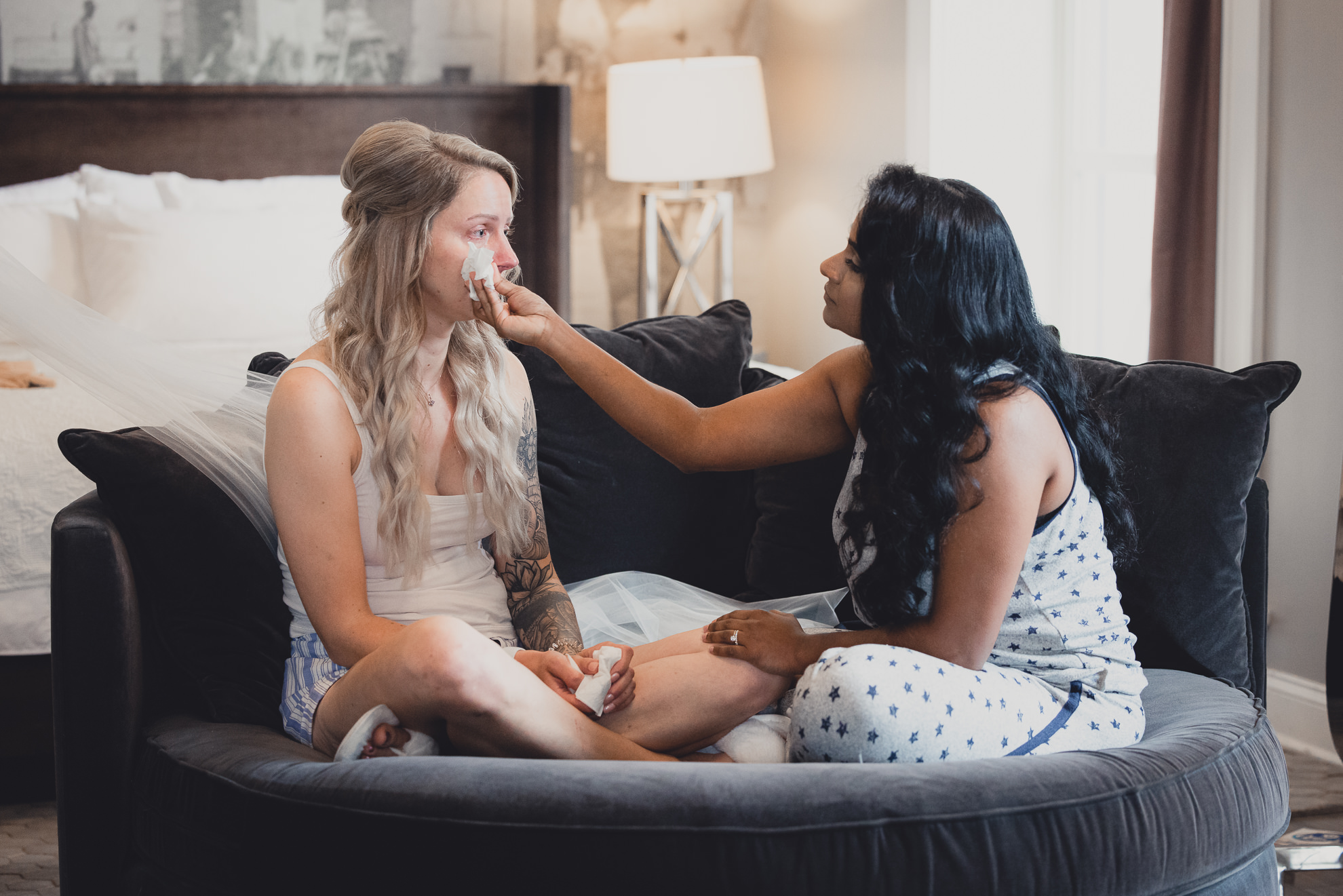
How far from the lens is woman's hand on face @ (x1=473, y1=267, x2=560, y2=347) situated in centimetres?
158

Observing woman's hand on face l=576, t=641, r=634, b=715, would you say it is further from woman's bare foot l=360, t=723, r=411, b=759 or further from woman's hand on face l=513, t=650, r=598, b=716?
woman's bare foot l=360, t=723, r=411, b=759

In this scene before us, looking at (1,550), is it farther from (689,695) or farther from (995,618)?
(995,618)

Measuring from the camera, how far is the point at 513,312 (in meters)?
1.64

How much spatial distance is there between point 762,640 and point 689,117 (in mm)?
2504

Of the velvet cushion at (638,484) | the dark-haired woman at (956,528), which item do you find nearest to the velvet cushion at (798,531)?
the velvet cushion at (638,484)

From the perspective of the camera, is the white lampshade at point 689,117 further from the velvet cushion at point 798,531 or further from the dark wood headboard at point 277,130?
the velvet cushion at point 798,531

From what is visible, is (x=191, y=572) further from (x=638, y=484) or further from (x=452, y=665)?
(x=638, y=484)

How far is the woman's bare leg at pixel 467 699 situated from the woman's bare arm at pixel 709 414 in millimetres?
477

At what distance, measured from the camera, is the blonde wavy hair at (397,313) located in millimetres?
1526

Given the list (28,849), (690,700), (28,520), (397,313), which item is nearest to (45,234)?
(28,520)

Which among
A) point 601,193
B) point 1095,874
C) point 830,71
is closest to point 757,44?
point 830,71

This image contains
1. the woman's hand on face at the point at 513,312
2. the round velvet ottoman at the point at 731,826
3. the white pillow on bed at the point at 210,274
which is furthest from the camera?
the white pillow on bed at the point at 210,274

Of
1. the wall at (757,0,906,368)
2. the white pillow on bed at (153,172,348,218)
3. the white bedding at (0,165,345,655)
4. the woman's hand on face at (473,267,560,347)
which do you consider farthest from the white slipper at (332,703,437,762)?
the wall at (757,0,906,368)

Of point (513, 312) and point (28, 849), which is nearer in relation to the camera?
point (513, 312)
